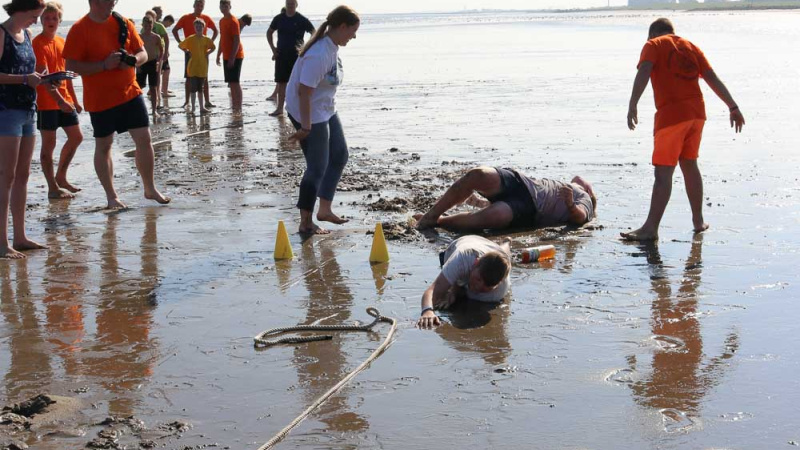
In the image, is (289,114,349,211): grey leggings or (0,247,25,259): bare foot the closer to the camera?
(0,247,25,259): bare foot

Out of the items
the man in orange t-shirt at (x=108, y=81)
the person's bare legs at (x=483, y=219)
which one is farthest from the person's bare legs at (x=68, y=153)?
the person's bare legs at (x=483, y=219)

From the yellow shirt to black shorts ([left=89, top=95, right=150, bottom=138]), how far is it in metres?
9.02

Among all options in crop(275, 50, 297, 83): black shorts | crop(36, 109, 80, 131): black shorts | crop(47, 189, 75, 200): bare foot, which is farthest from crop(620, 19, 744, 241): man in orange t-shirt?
crop(275, 50, 297, 83): black shorts

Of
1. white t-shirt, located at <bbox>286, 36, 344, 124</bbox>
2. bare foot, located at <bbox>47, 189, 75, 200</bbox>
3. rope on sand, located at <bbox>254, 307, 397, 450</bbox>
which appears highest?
white t-shirt, located at <bbox>286, 36, 344, 124</bbox>

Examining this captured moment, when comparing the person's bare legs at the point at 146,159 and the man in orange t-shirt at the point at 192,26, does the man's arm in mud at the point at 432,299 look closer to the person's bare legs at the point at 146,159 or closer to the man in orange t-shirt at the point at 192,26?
the person's bare legs at the point at 146,159

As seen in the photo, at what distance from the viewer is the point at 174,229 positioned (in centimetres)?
909

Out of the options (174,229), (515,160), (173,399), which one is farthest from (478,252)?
(515,160)

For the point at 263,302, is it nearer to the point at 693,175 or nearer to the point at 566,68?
the point at 693,175

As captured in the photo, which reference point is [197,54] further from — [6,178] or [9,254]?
[9,254]

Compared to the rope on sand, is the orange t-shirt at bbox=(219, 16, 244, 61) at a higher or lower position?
higher

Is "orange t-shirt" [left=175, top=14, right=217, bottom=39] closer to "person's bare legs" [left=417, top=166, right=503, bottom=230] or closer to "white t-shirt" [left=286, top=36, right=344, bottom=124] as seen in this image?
"white t-shirt" [left=286, top=36, right=344, bottom=124]

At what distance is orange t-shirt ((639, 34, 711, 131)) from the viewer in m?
8.44

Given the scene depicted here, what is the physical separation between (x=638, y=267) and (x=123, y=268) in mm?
3874

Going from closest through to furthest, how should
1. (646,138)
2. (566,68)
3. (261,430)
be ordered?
(261,430)
(646,138)
(566,68)
